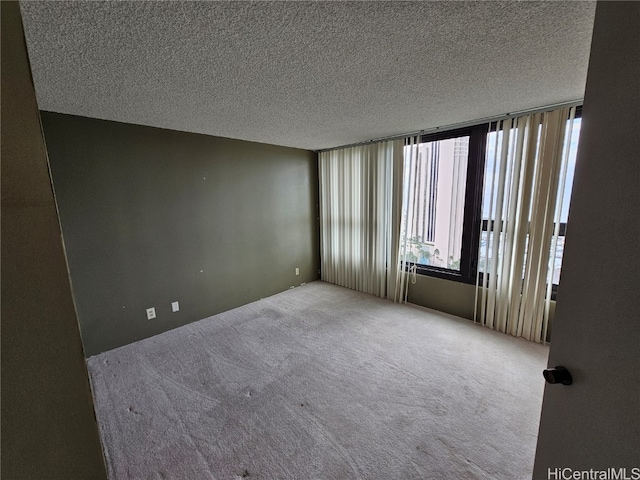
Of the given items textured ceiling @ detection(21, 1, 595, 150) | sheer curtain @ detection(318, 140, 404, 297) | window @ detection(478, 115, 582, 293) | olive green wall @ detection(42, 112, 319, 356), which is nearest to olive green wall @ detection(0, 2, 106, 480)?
textured ceiling @ detection(21, 1, 595, 150)

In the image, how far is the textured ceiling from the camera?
110 centimetres

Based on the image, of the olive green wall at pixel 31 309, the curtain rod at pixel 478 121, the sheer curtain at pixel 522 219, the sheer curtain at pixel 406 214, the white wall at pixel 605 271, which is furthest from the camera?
the sheer curtain at pixel 406 214

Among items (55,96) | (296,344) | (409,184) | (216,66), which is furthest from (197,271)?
(409,184)

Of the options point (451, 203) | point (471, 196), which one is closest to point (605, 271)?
point (471, 196)

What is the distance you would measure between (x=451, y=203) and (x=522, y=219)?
2.36 ft

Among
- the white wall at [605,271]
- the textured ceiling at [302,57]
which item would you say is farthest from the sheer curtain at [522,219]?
the white wall at [605,271]

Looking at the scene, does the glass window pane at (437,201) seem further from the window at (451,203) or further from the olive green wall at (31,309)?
the olive green wall at (31,309)

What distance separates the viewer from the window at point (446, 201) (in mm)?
2865

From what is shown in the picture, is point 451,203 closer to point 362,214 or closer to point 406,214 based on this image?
point 406,214

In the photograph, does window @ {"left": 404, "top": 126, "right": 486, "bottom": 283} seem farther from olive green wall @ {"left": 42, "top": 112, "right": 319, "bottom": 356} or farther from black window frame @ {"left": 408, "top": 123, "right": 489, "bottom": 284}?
olive green wall @ {"left": 42, "top": 112, "right": 319, "bottom": 356}

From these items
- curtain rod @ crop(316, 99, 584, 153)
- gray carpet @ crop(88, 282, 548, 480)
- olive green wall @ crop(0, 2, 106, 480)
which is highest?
curtain rod @ crop(316, 99, 584, 153)

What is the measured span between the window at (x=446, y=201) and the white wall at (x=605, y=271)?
2.28 metres

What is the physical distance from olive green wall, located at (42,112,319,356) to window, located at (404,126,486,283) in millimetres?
1846

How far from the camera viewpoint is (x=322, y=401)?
1879mm
